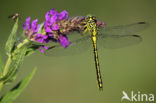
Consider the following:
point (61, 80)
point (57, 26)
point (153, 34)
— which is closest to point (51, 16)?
point (57, 26)

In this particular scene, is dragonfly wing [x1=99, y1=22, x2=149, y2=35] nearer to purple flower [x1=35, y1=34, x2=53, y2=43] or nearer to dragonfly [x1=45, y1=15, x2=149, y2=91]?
dragonfly [x1=45, y1=15, x2=149, y2=91]

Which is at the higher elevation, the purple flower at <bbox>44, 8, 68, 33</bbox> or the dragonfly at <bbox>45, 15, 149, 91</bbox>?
the dragonfly at <bbox>45, 15, 149, 91</bbox>

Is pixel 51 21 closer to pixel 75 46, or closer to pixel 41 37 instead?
pixel 41 37

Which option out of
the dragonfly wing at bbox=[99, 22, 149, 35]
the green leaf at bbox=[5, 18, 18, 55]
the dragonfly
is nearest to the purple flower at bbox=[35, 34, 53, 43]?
the green leaf at bbox=[5, 18, 18, 55]

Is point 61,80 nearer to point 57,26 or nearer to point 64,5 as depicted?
point 64,5

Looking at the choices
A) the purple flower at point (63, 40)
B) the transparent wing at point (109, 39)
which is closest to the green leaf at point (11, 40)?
the purple flower at point (63, 40)

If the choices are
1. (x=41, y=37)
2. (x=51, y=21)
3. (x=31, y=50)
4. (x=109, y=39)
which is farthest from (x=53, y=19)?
(x=109, y=39)
